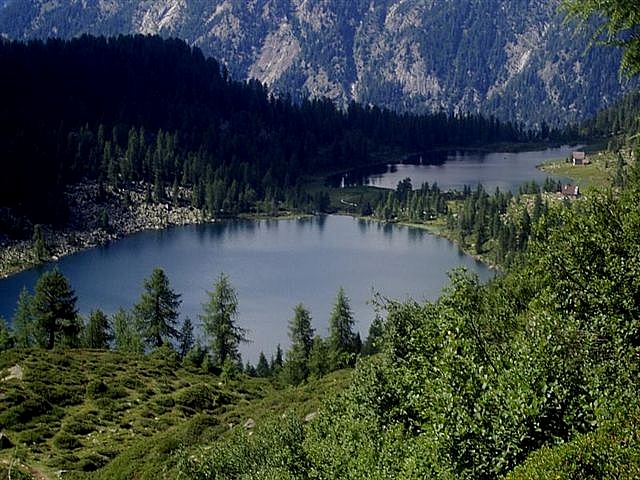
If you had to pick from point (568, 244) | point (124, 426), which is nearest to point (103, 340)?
point (124, 426)

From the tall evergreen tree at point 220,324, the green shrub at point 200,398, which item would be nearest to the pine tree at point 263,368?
the tall evergreen tree at point 220,324

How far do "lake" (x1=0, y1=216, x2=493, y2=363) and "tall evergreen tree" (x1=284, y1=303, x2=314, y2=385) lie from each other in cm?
1534

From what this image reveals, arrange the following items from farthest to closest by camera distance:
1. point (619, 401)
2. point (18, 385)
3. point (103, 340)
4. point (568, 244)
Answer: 1. point (103, 340)
2. point (18, 385)
3. point (568, 244)
4. point (619, 401)

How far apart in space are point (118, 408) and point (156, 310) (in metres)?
27.7

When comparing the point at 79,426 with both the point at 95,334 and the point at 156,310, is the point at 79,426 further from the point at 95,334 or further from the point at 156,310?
the point at 95,334

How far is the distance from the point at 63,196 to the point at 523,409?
6843 inches

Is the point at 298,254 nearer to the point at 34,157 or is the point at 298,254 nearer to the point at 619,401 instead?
the point at 34,157

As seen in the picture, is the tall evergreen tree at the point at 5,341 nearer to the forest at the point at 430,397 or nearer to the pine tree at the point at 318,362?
the forest at the point at 430,397

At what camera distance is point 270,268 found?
12875 centimetres

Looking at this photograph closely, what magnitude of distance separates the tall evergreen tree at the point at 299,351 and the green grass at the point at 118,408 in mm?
4874

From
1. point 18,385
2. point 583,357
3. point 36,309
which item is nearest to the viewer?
point 583,357

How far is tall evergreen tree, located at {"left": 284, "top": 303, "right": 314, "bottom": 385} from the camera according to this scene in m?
64.1

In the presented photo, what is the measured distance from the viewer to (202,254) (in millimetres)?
142625

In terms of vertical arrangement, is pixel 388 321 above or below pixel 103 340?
above
